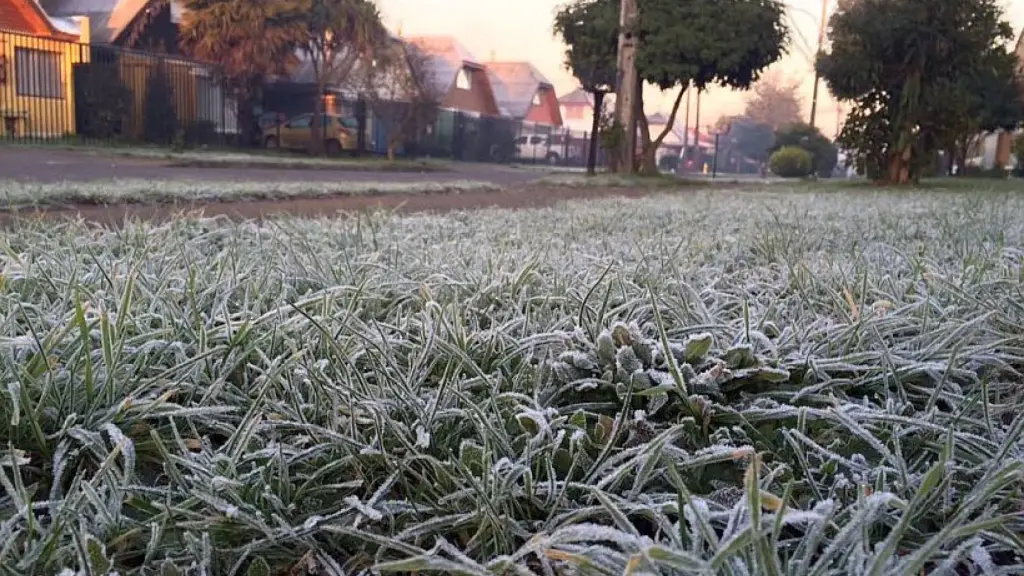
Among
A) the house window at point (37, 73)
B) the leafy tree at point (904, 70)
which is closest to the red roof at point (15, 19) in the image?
the house window at point (37, 73)

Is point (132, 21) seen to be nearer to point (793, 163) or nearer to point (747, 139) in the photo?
point (793, 163)

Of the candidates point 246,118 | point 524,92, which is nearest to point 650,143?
point 246,118

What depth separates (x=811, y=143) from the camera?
2969 cm

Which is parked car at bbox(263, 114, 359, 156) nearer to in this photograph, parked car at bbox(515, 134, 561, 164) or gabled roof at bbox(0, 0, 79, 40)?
gabled roof at bbox(0, 0, 79, 40)

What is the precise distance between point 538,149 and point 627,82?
1927 centimetres

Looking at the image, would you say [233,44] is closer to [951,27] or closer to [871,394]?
[951,27]

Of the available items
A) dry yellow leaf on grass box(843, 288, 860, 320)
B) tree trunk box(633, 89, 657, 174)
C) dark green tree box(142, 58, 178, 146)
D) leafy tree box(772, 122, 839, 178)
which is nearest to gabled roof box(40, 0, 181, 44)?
dark green tree box(142, 58, 178, 146)

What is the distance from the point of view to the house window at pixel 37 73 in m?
15.7

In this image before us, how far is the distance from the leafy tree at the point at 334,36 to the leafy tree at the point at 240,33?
0.43 meters

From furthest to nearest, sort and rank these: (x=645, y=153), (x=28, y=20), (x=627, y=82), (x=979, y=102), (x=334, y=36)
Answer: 1. (x=334, y=36)
2. (x=28, y=20)
3. (x=979, y=102)
4. (x=645, y=153)
5. (x=627, y=82)

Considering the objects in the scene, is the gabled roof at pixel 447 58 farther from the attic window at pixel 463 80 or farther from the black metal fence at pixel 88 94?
the black metal fence at pixel 88 94

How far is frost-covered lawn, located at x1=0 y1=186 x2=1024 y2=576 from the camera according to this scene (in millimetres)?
→ 851

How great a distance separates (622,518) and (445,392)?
44cm

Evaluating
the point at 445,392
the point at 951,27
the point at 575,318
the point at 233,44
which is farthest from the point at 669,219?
the point at 233,44
